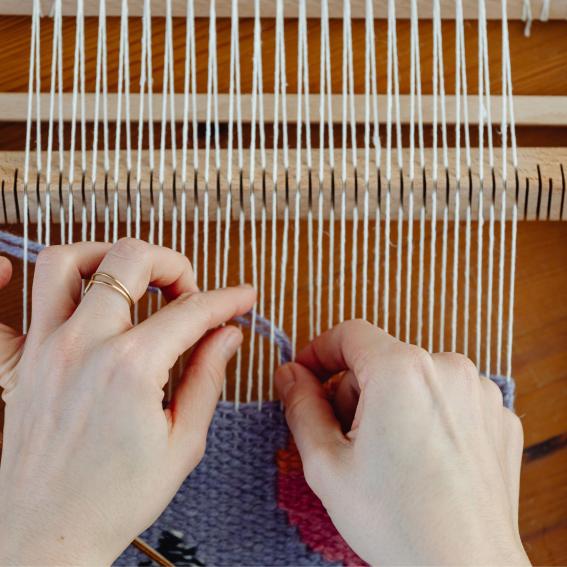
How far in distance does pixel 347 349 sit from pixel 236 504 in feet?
0.93

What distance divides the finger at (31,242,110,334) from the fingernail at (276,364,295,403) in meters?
0.28

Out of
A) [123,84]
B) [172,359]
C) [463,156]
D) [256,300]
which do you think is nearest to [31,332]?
[172,359]

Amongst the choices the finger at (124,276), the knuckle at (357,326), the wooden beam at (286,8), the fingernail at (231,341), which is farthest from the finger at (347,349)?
the wooden beam at (286,8)

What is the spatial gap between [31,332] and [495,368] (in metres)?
0.66

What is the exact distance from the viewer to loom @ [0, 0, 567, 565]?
0.97 metres

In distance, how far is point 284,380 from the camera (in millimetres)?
973

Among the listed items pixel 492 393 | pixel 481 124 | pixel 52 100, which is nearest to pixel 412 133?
pixel 481 124

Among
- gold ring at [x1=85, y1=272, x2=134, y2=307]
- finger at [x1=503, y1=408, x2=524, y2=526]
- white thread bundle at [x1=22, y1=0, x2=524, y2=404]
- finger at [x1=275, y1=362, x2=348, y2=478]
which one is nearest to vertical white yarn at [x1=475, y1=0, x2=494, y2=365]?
white thread bundle at [x1=22, y1=0, x2=524, y2=404]

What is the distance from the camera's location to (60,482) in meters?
0.73

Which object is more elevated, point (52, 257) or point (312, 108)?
point (312, 108)

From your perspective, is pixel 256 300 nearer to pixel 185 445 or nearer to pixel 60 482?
pixel 185 445

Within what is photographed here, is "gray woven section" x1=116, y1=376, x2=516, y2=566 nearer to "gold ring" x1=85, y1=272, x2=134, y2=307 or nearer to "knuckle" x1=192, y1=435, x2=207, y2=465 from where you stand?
"knuckle" x1=192, y1=435, x2=207, y2=465

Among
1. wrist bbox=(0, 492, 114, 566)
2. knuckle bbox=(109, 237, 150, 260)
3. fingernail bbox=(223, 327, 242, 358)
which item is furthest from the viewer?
fingernail bbox=(223, 327, 242, 358)

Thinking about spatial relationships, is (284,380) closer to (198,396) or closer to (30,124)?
(198,396)
